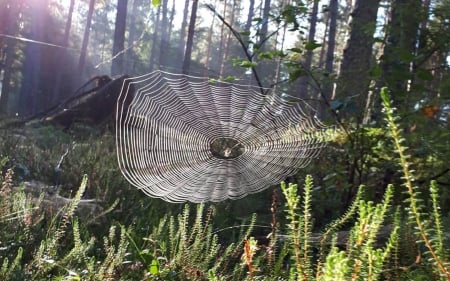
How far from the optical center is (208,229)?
2686mm

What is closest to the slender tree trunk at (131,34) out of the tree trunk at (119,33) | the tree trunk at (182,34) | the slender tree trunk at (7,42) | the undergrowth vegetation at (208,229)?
the tree trunk at (182,34)

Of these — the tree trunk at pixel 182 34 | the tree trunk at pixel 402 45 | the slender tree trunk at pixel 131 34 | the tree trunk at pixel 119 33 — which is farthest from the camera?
the tree trunk at pixel 182 34

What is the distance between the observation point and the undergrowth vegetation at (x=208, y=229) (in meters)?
1.17

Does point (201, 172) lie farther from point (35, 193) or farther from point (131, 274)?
point (131, 274)

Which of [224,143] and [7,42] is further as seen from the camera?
[7,42]

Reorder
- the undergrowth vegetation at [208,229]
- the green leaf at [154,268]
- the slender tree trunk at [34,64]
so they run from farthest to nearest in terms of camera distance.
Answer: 1. the slender tree trunk at [34,64]
2. the green leaf at [154,268]
3. the undergrowth vegetation at [208,229]

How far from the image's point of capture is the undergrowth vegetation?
3.82 ft

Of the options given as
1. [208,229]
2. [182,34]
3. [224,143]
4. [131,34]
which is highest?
[182,34]

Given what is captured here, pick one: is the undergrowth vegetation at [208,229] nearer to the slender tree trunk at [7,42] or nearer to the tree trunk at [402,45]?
the tree trunk at [402,45]

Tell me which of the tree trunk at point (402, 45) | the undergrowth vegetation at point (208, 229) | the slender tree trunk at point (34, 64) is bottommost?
the undergrowth vegetation at point (208, 229)

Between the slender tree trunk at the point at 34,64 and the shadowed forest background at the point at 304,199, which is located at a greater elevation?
the slender tree trunk at the point at 34,64

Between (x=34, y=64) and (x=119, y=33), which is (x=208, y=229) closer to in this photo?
(x=119, y=33)

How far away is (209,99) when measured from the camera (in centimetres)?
617

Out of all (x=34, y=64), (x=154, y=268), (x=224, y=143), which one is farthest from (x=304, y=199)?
(x=34, y=64)
